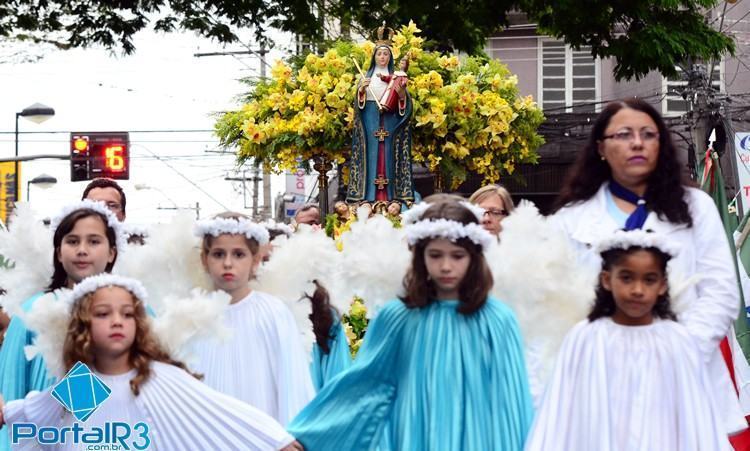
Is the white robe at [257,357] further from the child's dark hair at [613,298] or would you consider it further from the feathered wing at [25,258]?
the child's dark hair at [613,298]

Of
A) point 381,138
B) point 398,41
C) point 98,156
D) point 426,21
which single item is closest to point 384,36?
point 398,41

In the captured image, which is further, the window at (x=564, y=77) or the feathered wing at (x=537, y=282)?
the window at (x=564, y=77)

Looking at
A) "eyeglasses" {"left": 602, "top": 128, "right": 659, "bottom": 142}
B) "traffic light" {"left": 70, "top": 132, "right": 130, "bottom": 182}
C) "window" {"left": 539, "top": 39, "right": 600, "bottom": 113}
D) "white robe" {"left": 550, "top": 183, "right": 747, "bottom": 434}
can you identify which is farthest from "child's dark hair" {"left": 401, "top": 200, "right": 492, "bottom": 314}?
"window" {"left": 539, "top": 39, "right": 600, "bottom": 113}

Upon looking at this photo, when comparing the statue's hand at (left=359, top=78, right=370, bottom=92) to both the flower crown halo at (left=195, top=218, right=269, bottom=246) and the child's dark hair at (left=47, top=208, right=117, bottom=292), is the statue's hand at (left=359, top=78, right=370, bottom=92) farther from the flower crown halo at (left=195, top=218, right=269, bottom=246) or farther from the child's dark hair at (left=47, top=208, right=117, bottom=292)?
the child's dark hair at (left=47, top=208, right=117, bottom=292)

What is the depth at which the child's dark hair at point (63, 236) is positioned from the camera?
7.39 metres

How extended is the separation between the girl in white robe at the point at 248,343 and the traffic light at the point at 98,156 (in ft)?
53.6

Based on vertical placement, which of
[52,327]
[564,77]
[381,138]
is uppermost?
[564,77]

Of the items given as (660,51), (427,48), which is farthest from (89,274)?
(660,51)

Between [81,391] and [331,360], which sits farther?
[331,360]

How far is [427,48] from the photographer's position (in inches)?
687

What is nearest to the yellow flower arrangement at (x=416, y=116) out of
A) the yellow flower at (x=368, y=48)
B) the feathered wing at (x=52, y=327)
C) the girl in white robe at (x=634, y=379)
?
the yellow flower at (x=368, y=48)

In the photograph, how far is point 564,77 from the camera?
31.8 m

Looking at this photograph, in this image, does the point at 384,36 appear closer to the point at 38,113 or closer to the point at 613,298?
the point at 613,298

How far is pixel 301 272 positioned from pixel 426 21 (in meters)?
9.86
